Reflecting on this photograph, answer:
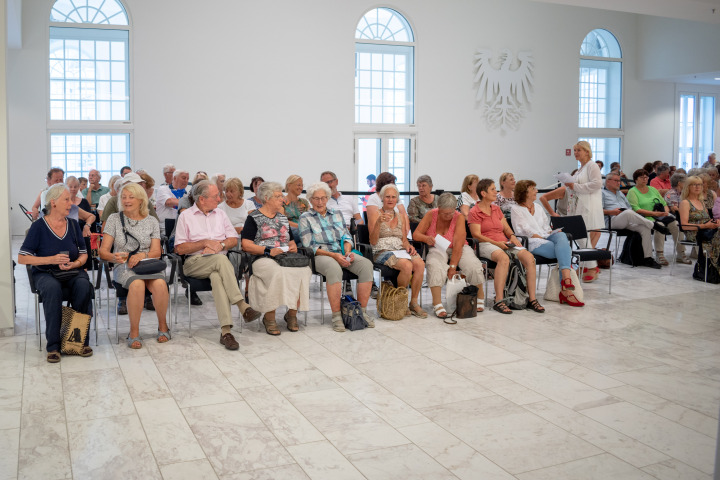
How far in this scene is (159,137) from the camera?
12094 mm

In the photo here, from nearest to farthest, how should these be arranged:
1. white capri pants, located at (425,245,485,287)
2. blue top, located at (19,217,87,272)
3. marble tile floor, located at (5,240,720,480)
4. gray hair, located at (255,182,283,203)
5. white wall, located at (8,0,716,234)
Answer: marble tile floor, located at (5,240,720,480) < blue top, located at (19,217,87,272) < gray hair, located at (255,182,283,203) < white capri pants, located at (425,245,485,287) < white wall, located at (8,0,716,234)

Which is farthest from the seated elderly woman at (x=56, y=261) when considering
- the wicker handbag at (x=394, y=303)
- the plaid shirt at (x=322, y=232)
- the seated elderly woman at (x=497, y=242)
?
the seated elderly woman at (x=497, y=242)

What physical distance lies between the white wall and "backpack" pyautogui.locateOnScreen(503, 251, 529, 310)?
7.25 meters

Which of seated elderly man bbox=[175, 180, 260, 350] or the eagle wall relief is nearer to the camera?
seated elderly man bbox=[175, 180, 260, 350]

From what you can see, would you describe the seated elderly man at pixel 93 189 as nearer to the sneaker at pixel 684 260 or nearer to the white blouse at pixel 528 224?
the white blouse at pixel 528 224

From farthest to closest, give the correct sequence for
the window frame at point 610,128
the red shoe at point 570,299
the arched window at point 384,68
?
the window frame at point 610,128 < the arched window at point 384,68 < the red shoe at point 570,299

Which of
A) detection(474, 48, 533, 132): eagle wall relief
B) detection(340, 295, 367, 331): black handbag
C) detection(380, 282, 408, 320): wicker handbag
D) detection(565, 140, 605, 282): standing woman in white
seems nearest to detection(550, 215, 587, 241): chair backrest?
detection(565, 140, 605, 282): standing woman in white

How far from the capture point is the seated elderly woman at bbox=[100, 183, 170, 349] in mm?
5074

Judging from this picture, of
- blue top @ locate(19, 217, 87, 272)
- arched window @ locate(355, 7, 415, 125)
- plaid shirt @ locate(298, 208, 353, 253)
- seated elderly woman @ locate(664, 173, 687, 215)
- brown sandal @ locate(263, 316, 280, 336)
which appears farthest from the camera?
arched window @ locate(355, 7, 415, 125)

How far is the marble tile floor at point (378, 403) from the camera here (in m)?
3.14

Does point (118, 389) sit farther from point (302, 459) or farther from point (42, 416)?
point (302, 459)

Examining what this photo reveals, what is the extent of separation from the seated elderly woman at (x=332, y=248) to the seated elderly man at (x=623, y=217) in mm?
4363

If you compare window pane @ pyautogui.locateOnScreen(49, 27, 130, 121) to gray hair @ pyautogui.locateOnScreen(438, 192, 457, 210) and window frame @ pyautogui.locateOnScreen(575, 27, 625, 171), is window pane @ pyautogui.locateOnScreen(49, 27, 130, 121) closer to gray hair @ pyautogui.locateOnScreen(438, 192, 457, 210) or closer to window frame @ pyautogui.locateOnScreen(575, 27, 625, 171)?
gray hair @ pyautogui.locateOnScreen(438, 192, 457, 210)

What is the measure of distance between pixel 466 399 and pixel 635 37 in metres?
14.3
